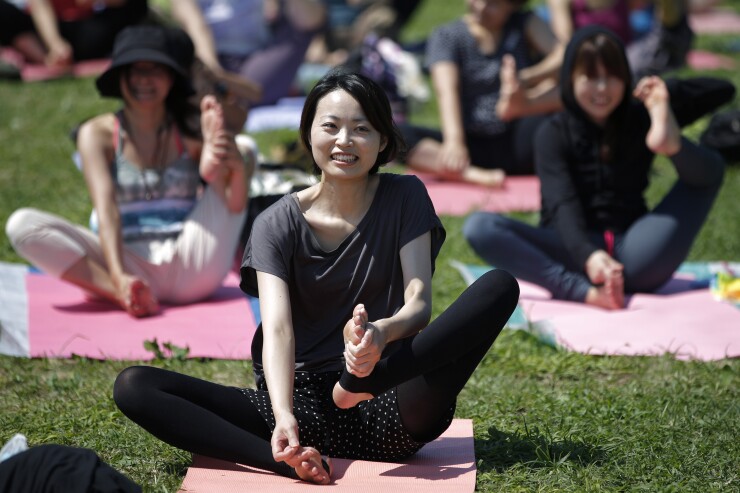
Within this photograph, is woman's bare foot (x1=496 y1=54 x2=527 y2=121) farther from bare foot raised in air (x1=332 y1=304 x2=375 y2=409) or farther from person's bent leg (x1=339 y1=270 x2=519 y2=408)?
bare foot raised in air (x1=332 y1=304 x2=375 y2=409)

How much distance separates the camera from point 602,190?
5.39 m

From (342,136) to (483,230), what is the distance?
2.02 meters

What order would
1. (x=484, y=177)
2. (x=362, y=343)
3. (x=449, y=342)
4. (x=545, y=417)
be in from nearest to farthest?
(x=362, y=343)
(x=449, y=342)
(x=545, y=417)
(x=484, y=177)

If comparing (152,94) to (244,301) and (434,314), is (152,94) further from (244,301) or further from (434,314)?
(434,314)

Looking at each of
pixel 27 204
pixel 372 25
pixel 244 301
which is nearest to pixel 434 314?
pixel 244 301

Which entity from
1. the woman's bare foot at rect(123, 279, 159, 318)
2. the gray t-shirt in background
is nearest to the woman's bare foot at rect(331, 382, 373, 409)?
the woman's bare foot at rect(123, 279, 159, 318)

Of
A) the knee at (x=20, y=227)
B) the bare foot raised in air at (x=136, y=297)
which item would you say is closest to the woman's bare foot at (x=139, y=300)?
the bare foot raised in air at (x=136, y=297)

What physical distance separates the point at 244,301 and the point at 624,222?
5.98ft

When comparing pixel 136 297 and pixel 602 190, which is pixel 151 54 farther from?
pixel 602 190

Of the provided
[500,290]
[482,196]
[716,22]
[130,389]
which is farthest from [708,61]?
[130,389]

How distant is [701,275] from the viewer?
5.82 m

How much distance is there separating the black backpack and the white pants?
12.1ft

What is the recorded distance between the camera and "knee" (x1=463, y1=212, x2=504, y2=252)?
535cm

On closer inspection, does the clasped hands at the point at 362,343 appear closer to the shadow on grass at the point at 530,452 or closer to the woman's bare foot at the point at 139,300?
the shadow on grass at the point at 530,452
